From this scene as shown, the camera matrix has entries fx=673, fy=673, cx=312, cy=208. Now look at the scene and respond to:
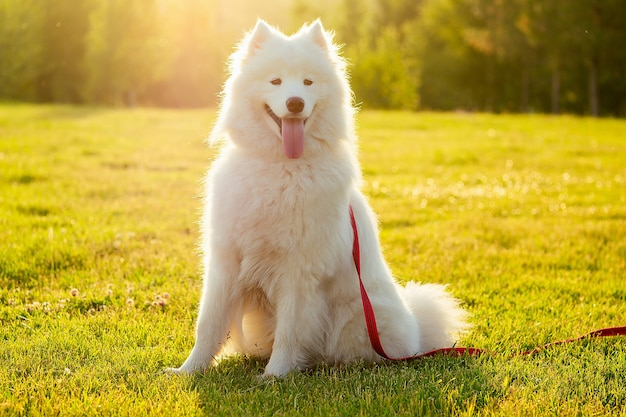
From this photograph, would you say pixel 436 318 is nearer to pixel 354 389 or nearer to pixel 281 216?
pixel 354 389

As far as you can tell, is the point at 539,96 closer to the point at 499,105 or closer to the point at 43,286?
the point at 499,105

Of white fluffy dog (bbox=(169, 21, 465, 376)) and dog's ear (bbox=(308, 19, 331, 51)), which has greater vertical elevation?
dog's ear (bbox=(308, 19, 331, 51))

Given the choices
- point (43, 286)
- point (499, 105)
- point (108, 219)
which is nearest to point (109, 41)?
point (499, 105)

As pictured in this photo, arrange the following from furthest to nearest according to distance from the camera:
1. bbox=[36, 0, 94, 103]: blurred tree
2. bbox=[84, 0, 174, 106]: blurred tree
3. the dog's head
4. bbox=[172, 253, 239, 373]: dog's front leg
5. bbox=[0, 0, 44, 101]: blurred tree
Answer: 1. bbox=[36, 0, 94, 103]: blurred tree
2. bbox=[84, 0, 174, 106]: blurred tree
3. bbox=[0, 0, 44, 101]: blurred tree
4. bbox=[172, 253, 239, 373]: dog's front leg
5. the dog's head

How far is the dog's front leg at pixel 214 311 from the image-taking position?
4004 millimetres

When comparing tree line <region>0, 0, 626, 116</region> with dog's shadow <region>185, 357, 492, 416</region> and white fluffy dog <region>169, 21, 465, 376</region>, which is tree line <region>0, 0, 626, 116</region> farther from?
dog's shadow <region>185, 357, 492, 416</region>

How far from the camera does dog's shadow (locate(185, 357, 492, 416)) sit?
3400mm

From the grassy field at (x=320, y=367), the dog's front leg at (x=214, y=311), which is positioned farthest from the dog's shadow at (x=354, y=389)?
the dog's front leg at (x=214, y=311)

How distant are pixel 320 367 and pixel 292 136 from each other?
4.68 ft

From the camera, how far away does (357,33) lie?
52719 millimetres

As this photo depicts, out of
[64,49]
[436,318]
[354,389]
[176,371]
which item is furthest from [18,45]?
[354,389]

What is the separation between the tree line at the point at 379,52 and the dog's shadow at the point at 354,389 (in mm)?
30680

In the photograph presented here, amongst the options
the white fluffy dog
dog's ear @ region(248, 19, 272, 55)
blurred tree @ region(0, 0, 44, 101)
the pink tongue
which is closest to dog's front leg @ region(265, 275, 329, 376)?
the white fluffy dog

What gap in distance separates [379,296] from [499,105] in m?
46.4
